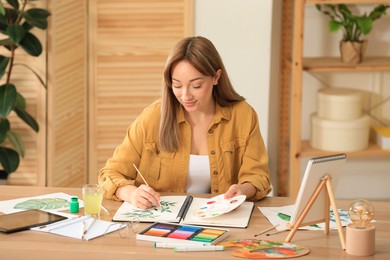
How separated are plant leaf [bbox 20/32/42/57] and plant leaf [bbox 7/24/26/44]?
0.17 ft

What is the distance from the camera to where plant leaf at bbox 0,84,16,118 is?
4355 mm

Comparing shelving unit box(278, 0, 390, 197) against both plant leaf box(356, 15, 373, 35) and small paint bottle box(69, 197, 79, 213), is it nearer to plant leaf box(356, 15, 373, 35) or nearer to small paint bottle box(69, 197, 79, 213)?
plant leaf box(356, 15, 373, 35)

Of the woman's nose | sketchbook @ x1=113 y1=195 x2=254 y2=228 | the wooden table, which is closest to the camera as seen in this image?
the wooden table

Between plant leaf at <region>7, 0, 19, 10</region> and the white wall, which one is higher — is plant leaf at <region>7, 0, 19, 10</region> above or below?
above

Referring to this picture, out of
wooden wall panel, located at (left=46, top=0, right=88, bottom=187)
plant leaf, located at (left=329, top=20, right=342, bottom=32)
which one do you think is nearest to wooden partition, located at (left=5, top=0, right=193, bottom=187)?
wooden wall panel, located at (left=46, top=0, right=88, bottom=187)

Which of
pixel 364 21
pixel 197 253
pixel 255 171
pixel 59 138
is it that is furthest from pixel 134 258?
pixel 364 21

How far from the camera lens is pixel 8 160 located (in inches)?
177

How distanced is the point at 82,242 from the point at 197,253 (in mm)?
365

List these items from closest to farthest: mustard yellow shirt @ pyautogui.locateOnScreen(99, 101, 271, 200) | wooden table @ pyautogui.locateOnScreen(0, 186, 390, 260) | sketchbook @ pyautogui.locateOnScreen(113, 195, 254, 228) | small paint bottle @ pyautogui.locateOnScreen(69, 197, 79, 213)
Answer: wooden table @ pyautogui.locateOnScreen(0, 186, 390, 260) → sketchbook @ pyautogui.locateOnScreen(113, 195, 254, 228) → small paint bottle @ pyautogui.locateOnScreen(69, 197, 79, 213) → mustard yellow shirt @ pyautogui.locateOnScreen(99, 101, 271, 200)

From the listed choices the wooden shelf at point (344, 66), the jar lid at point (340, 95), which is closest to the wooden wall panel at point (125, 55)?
the wooden shelf at point (344, 66)

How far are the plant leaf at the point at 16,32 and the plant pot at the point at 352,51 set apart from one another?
178cm

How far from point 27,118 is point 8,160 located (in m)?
0.25

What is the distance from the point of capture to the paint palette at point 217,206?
2.79m

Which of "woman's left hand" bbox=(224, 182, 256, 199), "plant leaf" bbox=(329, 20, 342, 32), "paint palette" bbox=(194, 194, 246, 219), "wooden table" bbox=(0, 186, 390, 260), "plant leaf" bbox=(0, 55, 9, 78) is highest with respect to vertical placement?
"plant leaf" bbox=(329, 20, 342, 32)
